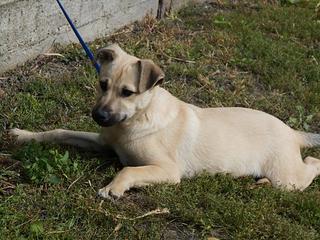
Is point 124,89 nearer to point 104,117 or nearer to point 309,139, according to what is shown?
point 104,117

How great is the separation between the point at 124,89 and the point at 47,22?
2255mm

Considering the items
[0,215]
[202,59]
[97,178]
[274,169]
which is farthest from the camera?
[202,59]

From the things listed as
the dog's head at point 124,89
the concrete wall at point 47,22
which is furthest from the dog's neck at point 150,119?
the concrete wall at point 47,22

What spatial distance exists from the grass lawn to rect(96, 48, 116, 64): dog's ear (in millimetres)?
769

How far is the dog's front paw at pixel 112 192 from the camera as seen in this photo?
424 centimetres

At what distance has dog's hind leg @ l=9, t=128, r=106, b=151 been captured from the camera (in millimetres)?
4879

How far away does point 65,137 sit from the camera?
4.91 metres

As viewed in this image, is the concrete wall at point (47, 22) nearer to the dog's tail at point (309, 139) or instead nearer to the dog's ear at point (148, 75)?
the dog's ear at point (148, 75)

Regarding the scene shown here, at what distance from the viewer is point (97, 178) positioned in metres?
4.52

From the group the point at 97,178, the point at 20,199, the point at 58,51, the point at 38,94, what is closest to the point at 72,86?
the point at 38,94

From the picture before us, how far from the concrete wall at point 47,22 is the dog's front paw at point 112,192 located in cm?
226

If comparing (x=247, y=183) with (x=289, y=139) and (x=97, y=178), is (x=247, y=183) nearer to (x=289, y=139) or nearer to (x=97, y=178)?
(x=289, y=139)

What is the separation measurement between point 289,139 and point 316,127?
107 cm

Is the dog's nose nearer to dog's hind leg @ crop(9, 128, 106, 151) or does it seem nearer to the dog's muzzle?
the dog's muzzle
